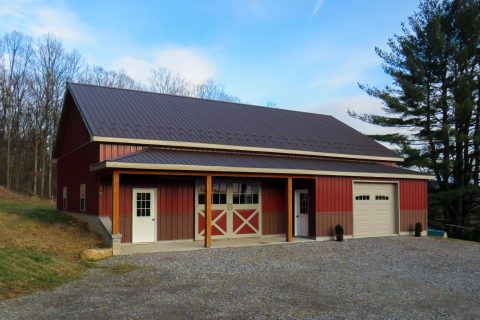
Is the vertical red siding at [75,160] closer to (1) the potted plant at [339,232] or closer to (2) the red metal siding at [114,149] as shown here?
(2) the red metal siding at [114,149]

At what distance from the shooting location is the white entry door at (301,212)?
18094 mm

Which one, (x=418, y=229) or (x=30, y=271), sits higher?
(x=30, y=271)

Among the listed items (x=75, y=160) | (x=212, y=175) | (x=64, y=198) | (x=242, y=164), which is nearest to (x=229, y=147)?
(x=242, y=164)

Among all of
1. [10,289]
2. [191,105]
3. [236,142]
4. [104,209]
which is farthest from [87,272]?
[191,105]

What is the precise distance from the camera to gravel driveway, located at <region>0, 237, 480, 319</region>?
24.0ft

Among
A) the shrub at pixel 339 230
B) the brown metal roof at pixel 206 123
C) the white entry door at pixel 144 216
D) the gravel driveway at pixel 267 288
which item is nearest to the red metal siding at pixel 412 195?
the brown metal roof at pixel 206 123

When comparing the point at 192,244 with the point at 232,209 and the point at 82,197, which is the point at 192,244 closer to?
the point at 232,209

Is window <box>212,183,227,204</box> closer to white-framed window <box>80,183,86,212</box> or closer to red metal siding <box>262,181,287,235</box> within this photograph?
red metal siding <box>262,181,287,235</box>

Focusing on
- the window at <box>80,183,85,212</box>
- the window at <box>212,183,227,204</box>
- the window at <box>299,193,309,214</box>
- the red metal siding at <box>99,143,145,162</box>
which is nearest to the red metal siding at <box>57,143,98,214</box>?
the window at <box>80,183,85,212</box>

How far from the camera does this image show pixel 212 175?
14945 mm

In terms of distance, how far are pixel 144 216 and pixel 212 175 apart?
2831 mm

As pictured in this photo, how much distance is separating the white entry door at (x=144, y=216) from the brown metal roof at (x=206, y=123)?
1.97 m

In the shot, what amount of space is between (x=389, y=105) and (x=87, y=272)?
21.6 meters

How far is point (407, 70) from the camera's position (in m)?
28.1
